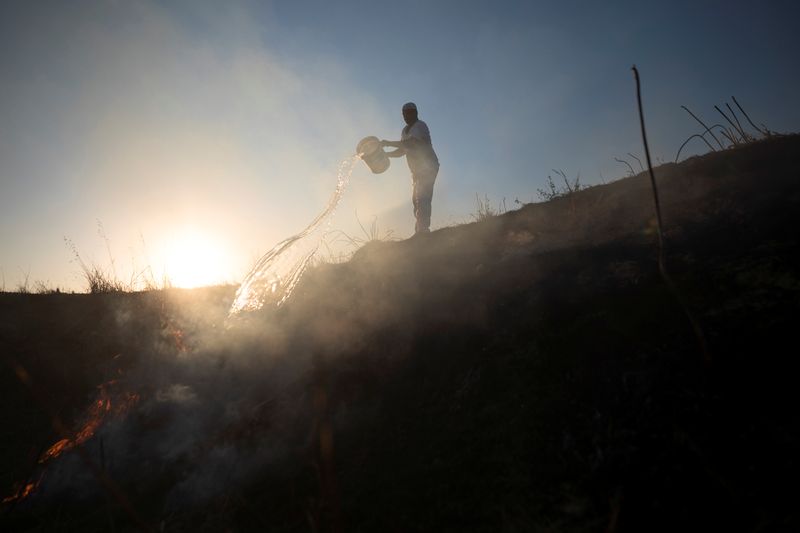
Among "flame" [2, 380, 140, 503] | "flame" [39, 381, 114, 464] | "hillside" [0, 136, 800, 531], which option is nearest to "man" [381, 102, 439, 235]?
"hillside" [0, 136, 800, 531]

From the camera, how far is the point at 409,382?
3500 mm

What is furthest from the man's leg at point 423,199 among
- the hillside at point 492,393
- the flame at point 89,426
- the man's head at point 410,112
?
the flame at point 89,426

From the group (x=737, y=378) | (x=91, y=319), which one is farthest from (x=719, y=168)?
(x=91, y=319)

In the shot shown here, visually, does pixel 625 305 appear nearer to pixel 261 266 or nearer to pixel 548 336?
pixel 548 336

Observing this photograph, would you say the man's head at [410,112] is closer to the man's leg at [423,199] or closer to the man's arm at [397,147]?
the man's arm at [397,147]

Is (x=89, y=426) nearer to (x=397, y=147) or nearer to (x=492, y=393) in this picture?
(x=492, y=393)

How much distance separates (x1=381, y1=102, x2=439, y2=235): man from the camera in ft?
21.6

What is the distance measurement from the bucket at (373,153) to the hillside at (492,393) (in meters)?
1.12

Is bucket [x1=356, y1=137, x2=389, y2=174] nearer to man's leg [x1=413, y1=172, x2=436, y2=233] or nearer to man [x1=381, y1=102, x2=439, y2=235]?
man [x1=381, y1=102, x2=439, y2=235]

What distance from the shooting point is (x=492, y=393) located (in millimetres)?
2924

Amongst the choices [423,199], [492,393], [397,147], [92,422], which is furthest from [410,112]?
[92,422]

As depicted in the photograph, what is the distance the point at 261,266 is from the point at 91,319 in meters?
3.14

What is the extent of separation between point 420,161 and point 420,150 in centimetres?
15

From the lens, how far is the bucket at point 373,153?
6477mm
